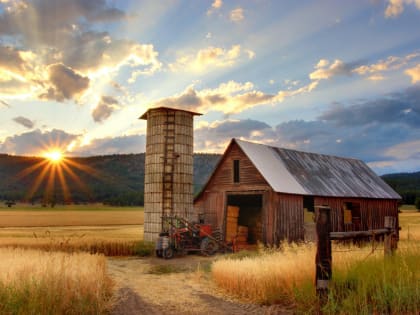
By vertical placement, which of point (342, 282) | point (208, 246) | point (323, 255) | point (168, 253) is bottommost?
point (168, 253)

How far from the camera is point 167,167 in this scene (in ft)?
95.2

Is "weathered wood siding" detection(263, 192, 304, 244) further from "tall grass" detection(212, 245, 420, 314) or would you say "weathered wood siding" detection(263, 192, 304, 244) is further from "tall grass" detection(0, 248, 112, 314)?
"tall grass" detection(0, 248, 112, 314)

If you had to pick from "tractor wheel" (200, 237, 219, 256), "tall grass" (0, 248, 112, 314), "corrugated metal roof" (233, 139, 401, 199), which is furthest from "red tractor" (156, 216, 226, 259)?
"tall grass" (0, 248, 112, 314)

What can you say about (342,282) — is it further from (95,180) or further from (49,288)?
(95,180)

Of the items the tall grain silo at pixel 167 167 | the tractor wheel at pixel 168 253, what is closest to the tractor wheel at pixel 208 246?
the tractor wheel at pixel 168 253

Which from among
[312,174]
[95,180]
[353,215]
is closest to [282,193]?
[312,174]

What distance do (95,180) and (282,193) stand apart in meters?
Answer: 100

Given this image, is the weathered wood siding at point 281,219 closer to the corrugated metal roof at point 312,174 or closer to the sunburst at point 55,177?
the corrugated metal roof at point 312,174

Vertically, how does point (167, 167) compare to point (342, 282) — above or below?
above

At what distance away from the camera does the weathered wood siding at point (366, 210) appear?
1088 inches

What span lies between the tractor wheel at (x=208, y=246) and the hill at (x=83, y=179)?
66.6 m

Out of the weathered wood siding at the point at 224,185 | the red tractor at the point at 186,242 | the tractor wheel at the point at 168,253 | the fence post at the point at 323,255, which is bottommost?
the tractor wheel at the point at 168,253

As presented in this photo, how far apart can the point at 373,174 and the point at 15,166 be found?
114 m

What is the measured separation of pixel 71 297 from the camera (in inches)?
376
